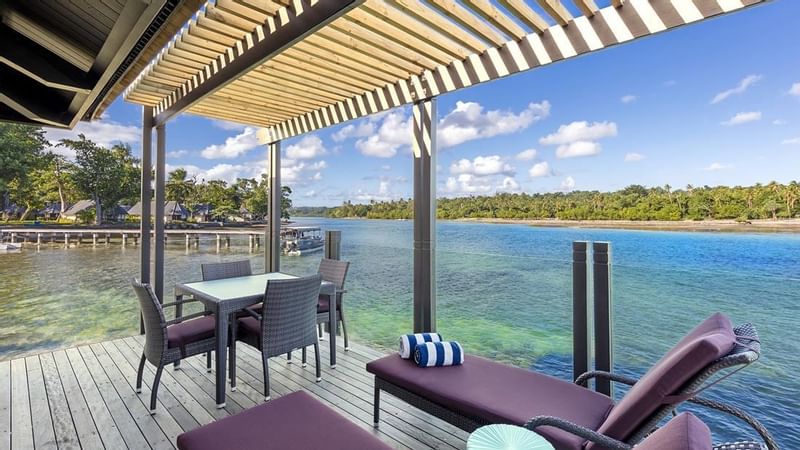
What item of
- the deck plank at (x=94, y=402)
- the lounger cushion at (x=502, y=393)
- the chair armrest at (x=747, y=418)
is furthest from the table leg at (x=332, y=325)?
the chair armrest at (x=747, y=418)

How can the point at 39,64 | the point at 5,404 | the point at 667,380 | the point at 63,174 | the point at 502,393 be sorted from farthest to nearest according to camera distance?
1. the point at 63,174
2. the point at 5,404
3. the point at 39,64
4. the point at 502,393
5. the point at 667,380

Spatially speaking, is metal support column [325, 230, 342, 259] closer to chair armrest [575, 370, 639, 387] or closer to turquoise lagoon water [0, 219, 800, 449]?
turquoise lagoon water [0, 219, 800, 449]

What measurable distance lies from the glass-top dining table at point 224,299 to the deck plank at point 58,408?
2.67ft

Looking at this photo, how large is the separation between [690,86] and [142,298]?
18.8 m

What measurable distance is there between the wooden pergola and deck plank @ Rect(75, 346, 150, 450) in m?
0.96

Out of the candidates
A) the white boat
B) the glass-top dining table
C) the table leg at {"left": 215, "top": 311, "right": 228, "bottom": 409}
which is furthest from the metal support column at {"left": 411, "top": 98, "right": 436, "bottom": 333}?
the white boat

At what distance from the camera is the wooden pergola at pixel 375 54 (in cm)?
210

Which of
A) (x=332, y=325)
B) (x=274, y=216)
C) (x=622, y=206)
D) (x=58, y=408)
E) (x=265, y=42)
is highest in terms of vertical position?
(x=265, y=42)

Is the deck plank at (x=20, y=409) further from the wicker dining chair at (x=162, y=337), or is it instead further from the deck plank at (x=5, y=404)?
the wicker dining chair at (x=162, y=337)

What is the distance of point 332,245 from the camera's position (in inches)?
175

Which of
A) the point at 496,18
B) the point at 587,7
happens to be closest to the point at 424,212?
the point at 496,18

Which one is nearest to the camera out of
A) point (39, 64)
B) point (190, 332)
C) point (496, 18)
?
point (39, 64)

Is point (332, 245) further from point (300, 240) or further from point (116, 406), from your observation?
point (300, 240)

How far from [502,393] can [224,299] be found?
2.03 meters
